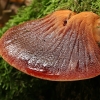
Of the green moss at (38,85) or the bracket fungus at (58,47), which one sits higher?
the bracket fungus at (58,47)

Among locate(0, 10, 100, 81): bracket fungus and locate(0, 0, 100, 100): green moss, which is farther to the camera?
locate(0, 0, 100, 100): green moss

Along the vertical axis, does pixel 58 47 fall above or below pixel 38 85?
above

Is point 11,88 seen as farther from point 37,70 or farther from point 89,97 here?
point 37,70

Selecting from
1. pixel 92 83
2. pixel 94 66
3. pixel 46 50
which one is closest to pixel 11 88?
pixel 92 83

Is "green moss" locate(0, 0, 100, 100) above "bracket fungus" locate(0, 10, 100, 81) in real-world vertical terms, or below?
below
